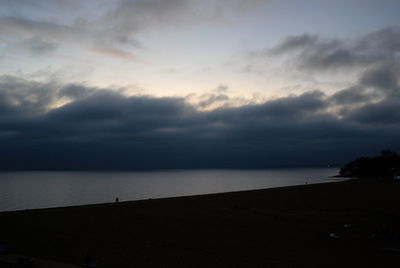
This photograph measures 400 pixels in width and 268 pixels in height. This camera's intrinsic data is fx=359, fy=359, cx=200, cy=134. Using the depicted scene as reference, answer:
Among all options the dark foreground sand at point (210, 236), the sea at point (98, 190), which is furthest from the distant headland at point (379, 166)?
the dark foreground sand at point (210, 236)

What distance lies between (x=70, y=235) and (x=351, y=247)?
450 inches

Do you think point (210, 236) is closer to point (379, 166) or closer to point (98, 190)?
point (98, 190)

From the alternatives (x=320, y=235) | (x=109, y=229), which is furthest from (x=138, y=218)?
(x=320, y=235)

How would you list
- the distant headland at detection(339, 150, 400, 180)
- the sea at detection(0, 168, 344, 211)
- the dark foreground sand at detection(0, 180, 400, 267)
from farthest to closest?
1. the distant headland at detection(339, 150, 400, 180)
2. the sea at detection(0, 168, 344, 211)
3. the dark foreground sand at detection(0, 180, 400, 267)

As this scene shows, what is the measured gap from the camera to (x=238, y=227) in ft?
59.4

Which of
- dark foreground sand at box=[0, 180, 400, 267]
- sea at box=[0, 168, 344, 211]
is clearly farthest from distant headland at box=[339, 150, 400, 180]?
dark foreground sand at box=[0, 180, 400, 267]

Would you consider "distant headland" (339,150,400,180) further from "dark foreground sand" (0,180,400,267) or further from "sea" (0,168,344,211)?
"dark foreground sand" (0,180,400,267)

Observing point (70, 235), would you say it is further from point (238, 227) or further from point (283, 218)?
point (283, 218)

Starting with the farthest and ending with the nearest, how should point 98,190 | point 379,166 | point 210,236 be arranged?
point 379,166, point 98,190, point 210,236

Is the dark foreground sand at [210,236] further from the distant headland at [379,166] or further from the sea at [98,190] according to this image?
the distant headland at [379,166]

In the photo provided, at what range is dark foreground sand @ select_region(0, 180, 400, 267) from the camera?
11758 millimetres

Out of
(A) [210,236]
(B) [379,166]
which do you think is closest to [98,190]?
(A) [210,236]

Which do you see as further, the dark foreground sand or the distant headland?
the distant headland

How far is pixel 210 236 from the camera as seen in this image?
1588cm
